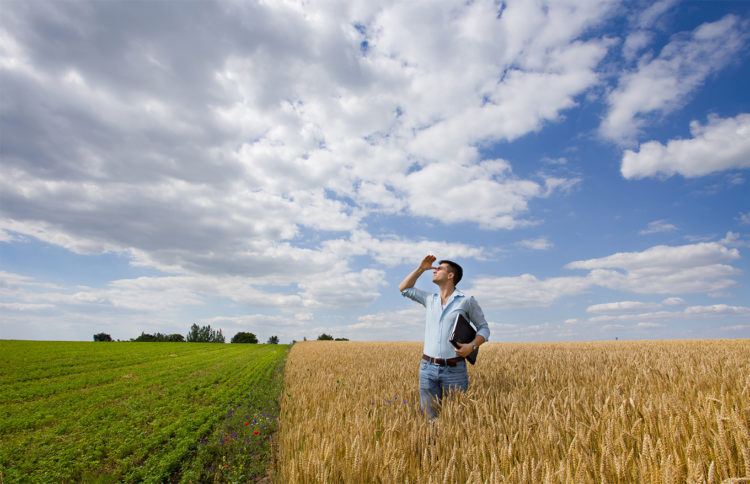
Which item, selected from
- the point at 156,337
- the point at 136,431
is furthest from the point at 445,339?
the point at 156,337

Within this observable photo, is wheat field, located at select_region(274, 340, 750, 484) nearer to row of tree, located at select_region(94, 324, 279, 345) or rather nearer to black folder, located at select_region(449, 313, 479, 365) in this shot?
black folder, located at select_region(449, 313, 479, 365)

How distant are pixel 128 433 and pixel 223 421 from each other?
1.82 metres

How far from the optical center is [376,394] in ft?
21.1

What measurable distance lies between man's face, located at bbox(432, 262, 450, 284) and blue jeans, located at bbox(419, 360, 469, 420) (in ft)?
3.76

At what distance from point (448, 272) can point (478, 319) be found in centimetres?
78

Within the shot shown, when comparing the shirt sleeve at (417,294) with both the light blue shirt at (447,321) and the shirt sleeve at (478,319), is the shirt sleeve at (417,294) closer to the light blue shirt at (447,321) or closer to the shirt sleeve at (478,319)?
the light blue shirt at (447,321)

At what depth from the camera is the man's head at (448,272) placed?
525 cm

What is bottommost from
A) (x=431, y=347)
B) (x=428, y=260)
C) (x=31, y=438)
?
(x=31, y=438)

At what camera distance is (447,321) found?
196 inches

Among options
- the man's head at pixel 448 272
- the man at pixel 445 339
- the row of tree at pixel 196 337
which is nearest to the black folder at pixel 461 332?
the man at pixel 445 339

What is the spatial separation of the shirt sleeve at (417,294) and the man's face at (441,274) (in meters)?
0.42

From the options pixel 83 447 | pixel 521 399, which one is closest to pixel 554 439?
pixel 521 399

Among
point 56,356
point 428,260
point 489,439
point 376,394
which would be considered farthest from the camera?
point 56,356

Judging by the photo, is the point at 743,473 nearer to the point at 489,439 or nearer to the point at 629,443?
the point at 629,443
